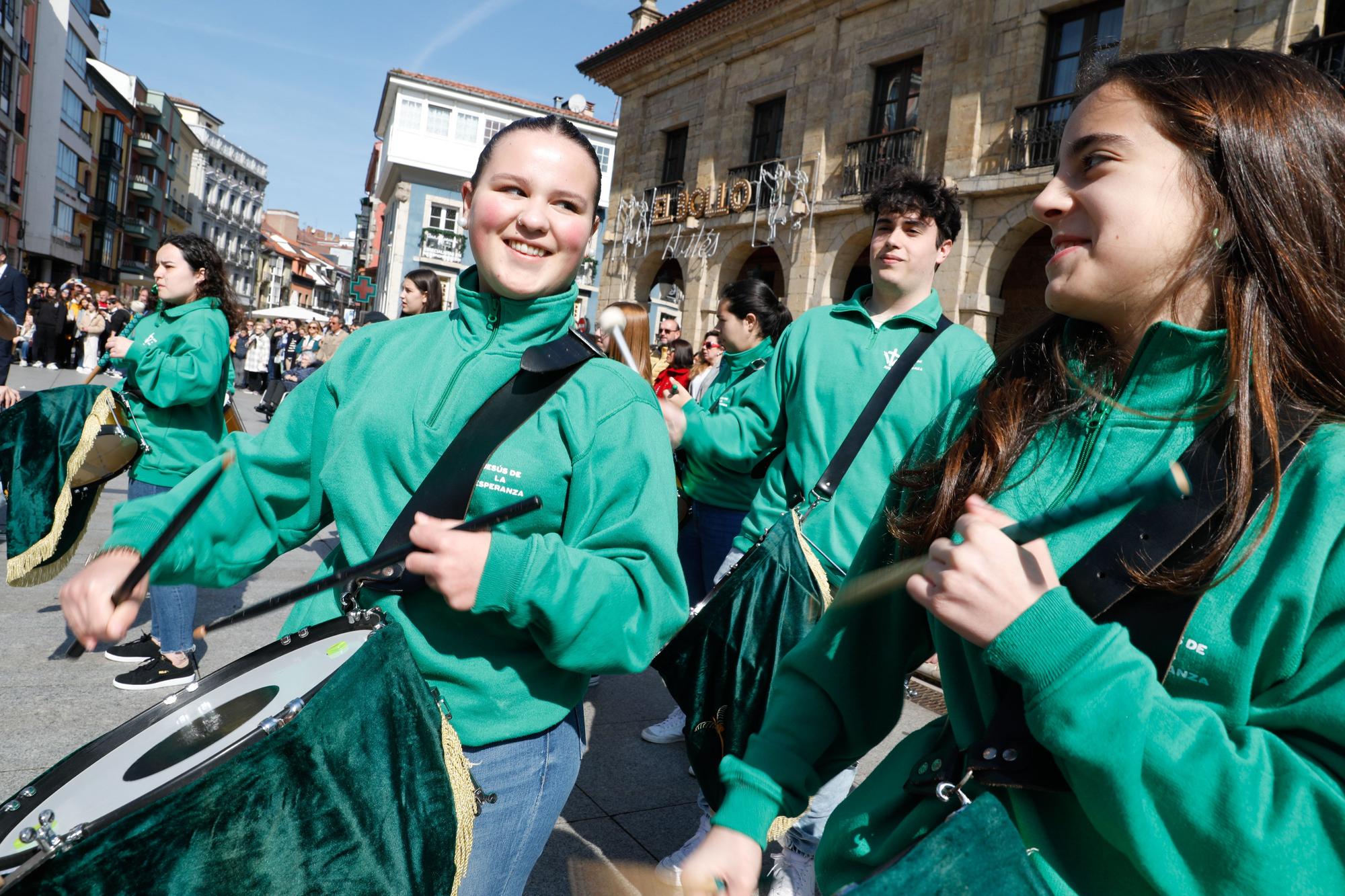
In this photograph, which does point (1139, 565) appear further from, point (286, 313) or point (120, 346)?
point (286, 313)

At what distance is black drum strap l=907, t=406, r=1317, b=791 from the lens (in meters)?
1.02

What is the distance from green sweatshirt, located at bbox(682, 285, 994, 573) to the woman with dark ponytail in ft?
8.07

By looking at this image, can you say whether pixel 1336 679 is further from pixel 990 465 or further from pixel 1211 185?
pixel 1211 185

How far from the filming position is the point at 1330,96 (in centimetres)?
119

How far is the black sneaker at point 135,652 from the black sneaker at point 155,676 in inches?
7.5

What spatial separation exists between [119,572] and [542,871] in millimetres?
Result: 2076

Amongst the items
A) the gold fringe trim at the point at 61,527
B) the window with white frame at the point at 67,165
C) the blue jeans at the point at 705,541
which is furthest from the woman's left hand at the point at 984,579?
the window with white frame at the point at 67,165

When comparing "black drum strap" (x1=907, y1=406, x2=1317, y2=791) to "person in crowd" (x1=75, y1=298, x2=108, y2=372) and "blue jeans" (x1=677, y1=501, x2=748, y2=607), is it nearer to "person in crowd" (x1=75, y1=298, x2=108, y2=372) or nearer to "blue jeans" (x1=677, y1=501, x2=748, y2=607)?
"blue jeans" (x1=677, y1=501, x2=748, y2=607)

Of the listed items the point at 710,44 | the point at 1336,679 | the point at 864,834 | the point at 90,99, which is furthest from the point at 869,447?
the point at 90,99

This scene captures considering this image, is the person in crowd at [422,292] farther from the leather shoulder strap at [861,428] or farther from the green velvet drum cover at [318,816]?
the green velvet drum cover at [318,816]

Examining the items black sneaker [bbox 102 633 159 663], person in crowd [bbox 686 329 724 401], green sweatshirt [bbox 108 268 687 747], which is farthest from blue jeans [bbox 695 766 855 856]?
person in crowd [bbox 686 329 724 401]

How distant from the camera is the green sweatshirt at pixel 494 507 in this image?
1.47 meters

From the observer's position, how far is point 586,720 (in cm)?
420

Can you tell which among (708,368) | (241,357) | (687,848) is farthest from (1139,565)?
→ (241,357)
